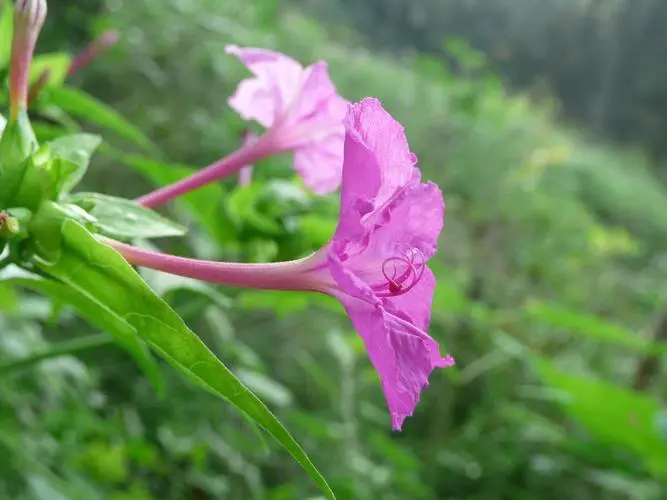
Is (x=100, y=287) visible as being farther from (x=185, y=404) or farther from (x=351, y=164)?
(x=185, y=404)

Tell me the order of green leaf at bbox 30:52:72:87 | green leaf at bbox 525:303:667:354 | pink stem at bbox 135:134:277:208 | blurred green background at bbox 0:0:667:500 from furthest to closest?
green leaf at bbox 525:303:667:354 < blurred green background at bbox 0:0:667:500 < green leaf at bbox 30:52:72:87 < pink stem at bbox 135:134:277:208

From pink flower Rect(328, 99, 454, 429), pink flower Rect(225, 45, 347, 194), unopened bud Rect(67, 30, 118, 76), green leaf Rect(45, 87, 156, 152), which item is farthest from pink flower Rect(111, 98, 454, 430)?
unopened bud Rect(67, 30, 118, 76)

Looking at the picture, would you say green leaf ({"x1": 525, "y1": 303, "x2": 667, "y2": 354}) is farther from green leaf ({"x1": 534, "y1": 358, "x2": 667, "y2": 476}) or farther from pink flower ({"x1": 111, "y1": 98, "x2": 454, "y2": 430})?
pink flower ({"x1": 111, "y1": 98, "x2": 454, "y2": 430})

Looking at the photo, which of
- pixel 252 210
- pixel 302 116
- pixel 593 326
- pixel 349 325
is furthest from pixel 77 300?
pixel 349 325

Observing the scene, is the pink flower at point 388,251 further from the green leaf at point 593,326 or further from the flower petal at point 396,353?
the green leaf at point 593,326

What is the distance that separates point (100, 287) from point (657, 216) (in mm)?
5812

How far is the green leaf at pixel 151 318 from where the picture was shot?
18.5 inches

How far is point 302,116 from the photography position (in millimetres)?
849

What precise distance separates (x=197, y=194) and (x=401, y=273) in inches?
19.6

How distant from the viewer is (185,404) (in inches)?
75.1

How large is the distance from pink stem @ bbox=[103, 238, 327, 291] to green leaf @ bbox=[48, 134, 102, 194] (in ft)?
0.19

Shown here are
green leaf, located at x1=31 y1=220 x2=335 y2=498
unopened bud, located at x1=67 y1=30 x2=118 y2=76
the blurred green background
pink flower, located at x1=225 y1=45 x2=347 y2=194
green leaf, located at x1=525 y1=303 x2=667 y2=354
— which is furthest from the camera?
green leaf, located at x1=525 y1=303 x2=667 y2=354

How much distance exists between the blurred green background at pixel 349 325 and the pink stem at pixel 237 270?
0.13 meters

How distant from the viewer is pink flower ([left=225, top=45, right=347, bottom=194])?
0.83 meters
